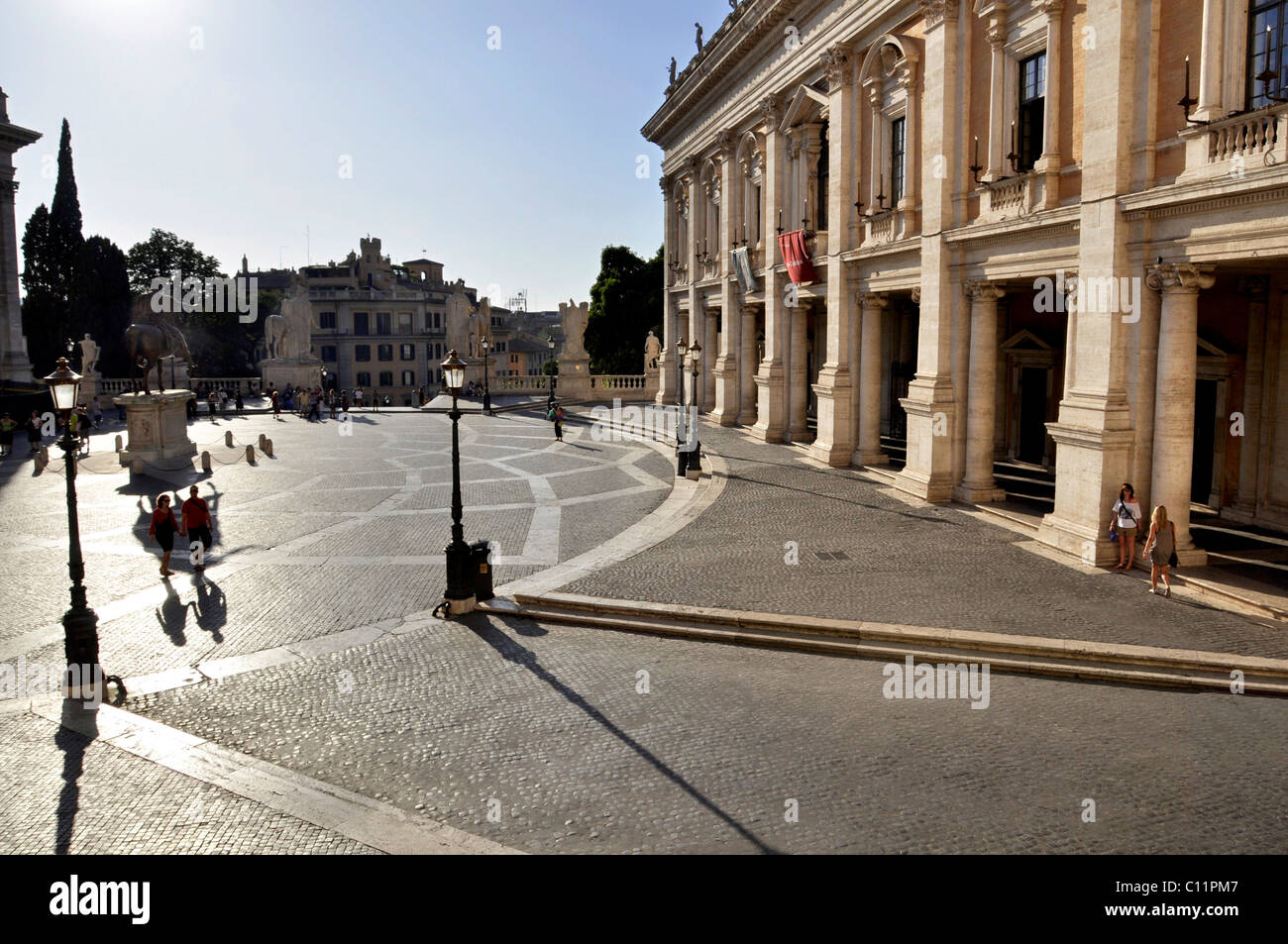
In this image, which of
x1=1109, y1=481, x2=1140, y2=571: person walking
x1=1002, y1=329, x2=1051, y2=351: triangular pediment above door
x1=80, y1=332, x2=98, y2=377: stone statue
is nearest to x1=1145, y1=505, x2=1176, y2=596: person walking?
x1=1109, y1=481, x2=1140, y2=571: person walking

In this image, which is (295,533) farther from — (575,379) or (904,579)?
(575,379)

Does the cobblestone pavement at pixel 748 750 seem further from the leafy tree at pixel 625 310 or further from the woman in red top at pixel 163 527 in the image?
the leafy tree at pixel 625 310

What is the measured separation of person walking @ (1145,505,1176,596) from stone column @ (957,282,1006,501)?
257 inches

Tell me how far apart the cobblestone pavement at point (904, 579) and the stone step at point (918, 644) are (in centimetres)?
41

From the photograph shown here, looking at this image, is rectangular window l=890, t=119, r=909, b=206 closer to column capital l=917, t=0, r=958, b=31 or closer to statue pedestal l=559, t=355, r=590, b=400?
column capital l=917, t=0, r=958, b=31

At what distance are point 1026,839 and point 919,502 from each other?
14.2 meters

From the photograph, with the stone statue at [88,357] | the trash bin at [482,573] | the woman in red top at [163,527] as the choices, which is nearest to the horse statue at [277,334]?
the stone statue at [88,357]

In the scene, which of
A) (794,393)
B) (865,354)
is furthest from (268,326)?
(865,354)

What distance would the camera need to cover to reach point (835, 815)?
7.66 meters

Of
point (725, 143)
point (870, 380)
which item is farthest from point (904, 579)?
point (725, 143)

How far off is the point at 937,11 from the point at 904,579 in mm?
13225

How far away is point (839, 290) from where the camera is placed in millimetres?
26203
